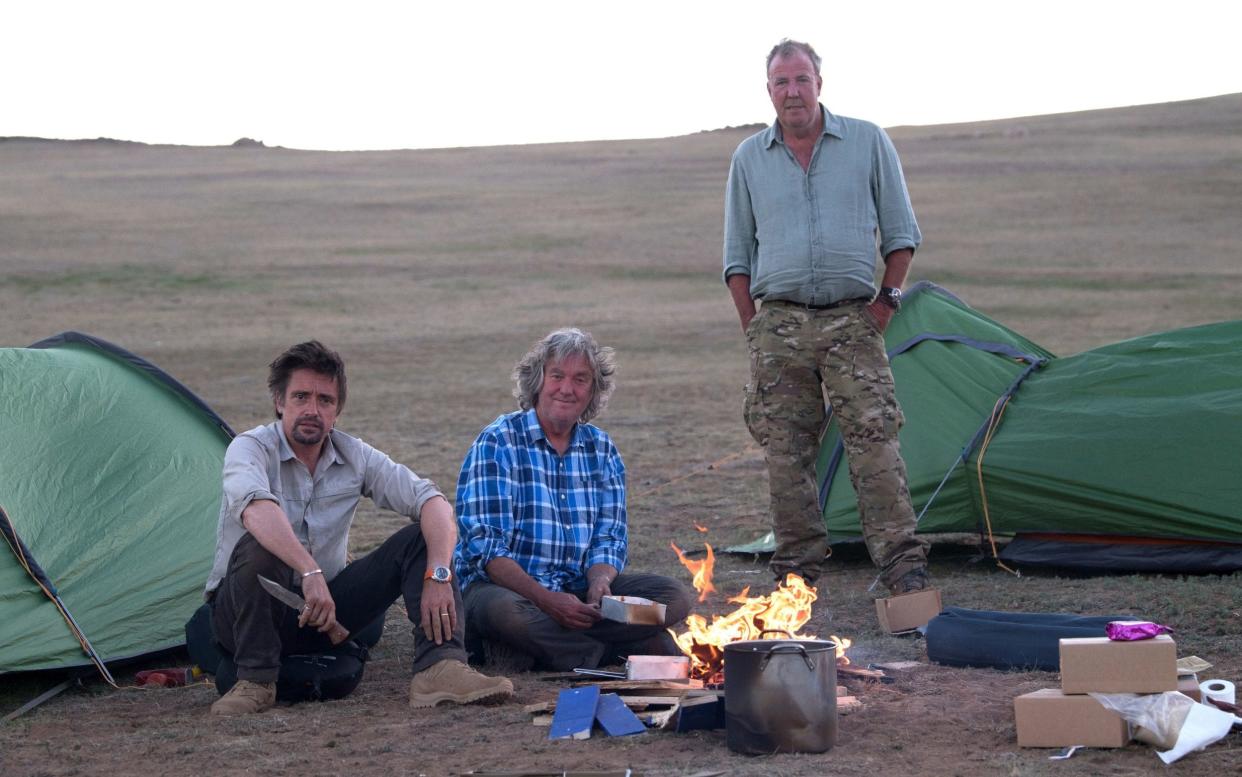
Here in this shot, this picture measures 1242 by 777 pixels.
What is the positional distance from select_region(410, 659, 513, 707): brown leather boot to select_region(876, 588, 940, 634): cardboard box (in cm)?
168

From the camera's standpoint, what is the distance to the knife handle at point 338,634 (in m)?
4.98

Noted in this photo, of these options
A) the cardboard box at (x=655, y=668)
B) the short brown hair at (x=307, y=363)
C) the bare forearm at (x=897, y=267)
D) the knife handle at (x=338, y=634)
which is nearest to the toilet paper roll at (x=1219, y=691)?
the cardboard box at (x=655, y=668)

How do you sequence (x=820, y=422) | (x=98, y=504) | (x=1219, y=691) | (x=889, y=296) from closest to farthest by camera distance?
(x=1219, y=691) → (x=98, y=504) → (x=889, y=296) → (x=820, y=422)

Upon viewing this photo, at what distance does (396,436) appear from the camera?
501 inches

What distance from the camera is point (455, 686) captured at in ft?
16.3

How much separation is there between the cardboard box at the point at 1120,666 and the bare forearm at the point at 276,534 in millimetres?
2422

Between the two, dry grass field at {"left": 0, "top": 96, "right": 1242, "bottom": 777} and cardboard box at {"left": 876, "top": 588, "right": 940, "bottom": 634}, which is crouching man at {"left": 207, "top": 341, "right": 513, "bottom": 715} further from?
cardboard box at {"left": 876, "top": 588, "right": 940, "bottom": 634}

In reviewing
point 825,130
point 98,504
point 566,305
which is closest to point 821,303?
point 825,130

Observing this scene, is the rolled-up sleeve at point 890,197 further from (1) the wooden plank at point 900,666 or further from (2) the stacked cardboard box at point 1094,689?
(2) the stacked cardboard box at point 1094,689

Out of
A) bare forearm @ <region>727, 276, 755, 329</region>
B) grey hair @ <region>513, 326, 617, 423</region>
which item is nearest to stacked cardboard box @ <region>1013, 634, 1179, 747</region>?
grey hair @ <region>513, 326, 617, 423</region>

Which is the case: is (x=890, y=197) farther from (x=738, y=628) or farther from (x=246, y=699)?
(x=246, y=699)

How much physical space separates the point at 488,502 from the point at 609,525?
0.51m

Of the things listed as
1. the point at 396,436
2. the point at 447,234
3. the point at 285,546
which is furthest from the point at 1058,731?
the point at 447,234

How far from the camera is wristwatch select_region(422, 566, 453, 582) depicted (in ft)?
16.4
